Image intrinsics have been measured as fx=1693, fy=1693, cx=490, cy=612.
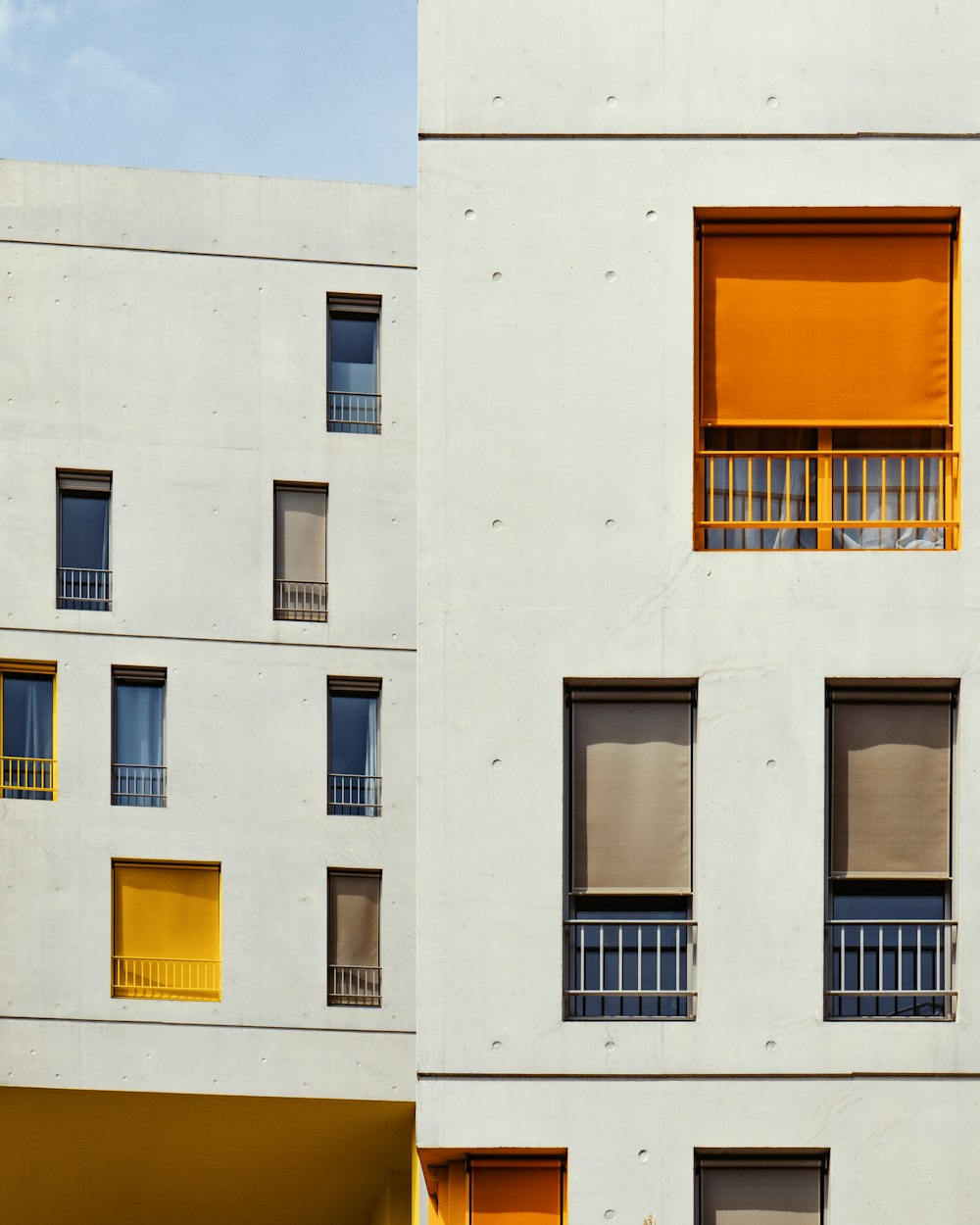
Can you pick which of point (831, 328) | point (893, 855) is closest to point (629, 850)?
point (893, 855)

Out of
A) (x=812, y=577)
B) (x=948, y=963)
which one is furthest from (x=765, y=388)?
(x=948, y=963)

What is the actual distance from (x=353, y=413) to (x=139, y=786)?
609 cm

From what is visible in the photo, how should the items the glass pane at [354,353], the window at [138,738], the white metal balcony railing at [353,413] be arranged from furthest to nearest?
the glass pane at [354,353]
the white metal balcony railing at [353,413]
the window at [138,738]

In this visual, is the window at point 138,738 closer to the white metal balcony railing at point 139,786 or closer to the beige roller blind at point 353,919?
the white metal balcony railing at point 139,786

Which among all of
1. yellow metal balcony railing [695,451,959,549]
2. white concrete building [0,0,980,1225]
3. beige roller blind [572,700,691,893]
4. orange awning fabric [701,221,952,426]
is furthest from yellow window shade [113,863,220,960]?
orange awning fabric [701,221,952,426]

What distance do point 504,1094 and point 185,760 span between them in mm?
12940

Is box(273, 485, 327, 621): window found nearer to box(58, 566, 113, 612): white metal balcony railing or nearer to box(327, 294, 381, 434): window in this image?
box(327, 294, 381, 434): window

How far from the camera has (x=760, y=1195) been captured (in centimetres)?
1106

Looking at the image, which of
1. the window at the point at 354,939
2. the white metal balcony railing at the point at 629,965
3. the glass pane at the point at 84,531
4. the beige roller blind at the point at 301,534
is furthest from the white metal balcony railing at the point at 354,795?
the white metal balcony railing at the point at 629,965

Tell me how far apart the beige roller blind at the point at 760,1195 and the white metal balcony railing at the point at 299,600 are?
13.8 metres

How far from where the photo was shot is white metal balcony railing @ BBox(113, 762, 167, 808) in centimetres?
2316

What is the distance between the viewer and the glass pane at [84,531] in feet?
77.0

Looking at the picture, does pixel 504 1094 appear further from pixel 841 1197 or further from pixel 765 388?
pixel 765 388

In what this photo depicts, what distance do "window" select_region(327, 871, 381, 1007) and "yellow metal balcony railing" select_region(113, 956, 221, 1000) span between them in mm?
1602
